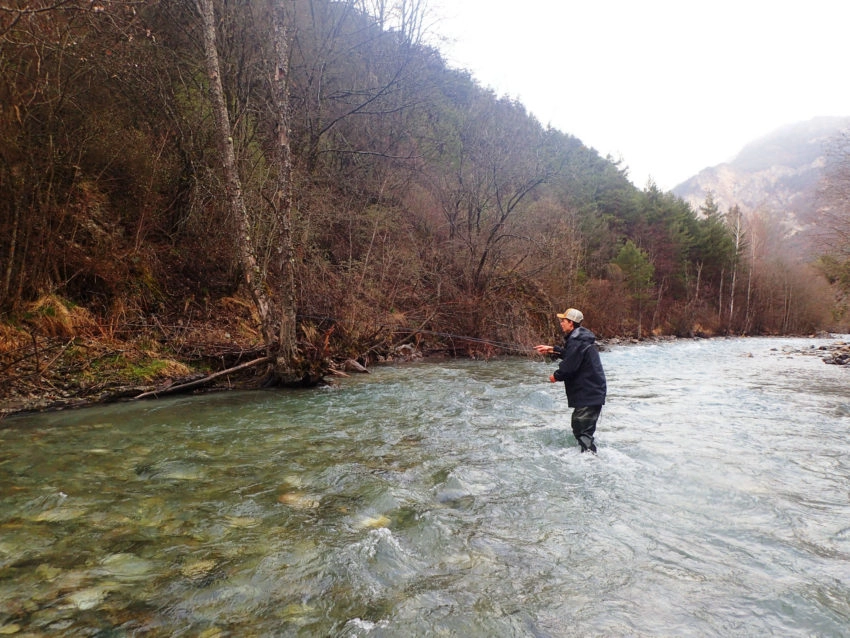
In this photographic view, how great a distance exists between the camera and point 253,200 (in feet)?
37.7

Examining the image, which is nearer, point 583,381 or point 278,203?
point 583,381

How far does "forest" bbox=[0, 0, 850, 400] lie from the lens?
24.6ft

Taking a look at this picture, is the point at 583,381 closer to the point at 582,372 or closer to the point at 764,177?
the point at 582,372

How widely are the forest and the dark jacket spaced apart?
531 cm

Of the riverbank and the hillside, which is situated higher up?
the hillside

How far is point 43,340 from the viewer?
279 inches

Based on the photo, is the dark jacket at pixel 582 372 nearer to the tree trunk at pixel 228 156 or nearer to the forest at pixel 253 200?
the forest at pixel 253 200

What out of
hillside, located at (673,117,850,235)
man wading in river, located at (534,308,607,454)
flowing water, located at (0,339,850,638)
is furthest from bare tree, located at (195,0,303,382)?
hillside, located at (673,117,850,235)

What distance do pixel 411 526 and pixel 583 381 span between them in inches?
129

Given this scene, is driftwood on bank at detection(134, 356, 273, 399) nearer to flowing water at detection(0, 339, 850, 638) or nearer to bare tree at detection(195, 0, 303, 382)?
bare tree at detection(195, 0, 303, 382)

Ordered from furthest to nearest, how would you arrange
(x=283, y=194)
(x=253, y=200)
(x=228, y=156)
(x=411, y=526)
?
(x=253, y=200) → (x=283, y=194) → (x=228, y=156) → (x=411, y=526)

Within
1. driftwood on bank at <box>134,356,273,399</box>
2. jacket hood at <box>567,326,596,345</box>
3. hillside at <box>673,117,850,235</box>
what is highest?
hillside at <box>673,117,850,235</box>

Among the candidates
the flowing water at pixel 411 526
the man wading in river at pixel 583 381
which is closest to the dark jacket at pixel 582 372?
the man wading in river at pixel 583 381

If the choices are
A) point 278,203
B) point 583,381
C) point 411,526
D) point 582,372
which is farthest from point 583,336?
point 278,203
